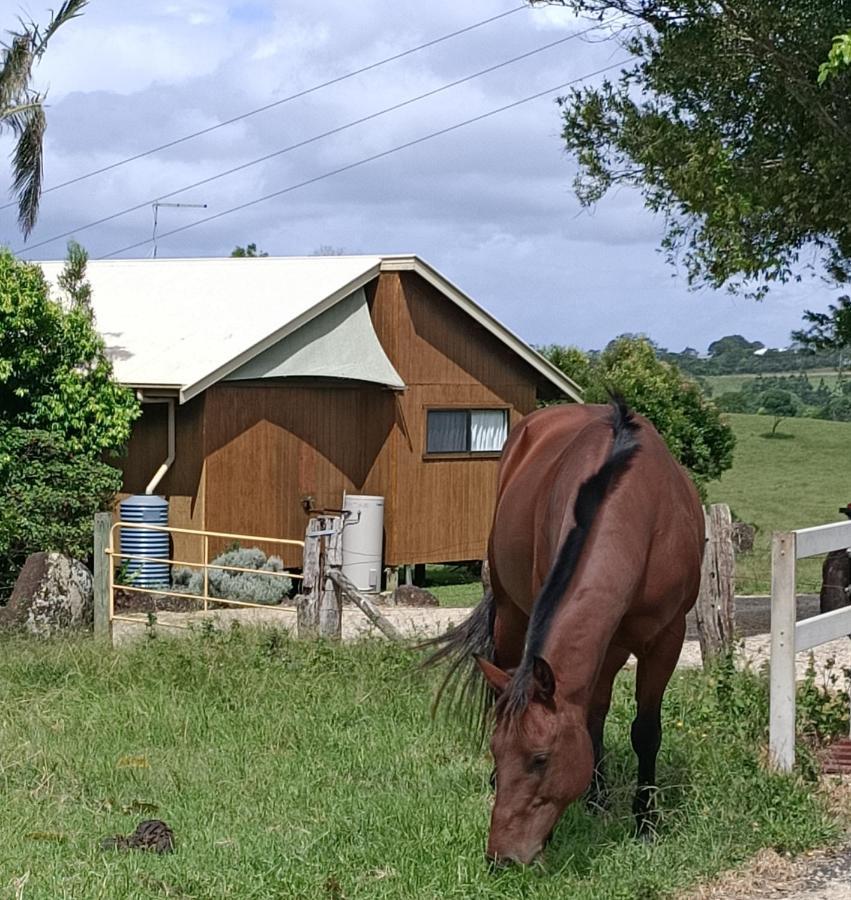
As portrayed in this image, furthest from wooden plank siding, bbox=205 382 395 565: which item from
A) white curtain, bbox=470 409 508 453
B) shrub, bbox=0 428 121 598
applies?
shrub, bbox=0 428 121 598

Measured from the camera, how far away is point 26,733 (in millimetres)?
8125

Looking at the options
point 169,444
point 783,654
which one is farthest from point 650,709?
point 169,444

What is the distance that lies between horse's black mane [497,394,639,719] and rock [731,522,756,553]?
19.8 metres

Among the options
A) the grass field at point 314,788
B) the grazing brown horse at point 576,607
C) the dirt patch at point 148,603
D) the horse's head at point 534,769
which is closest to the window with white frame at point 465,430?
the dirt patch at point 148,603

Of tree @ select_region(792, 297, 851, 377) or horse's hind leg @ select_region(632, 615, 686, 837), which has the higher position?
tree @ select_region(792, 297, 851, 377)

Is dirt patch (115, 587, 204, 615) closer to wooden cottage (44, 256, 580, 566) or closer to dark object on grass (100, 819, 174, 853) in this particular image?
wooden cottage (44, 256, 580, 566)

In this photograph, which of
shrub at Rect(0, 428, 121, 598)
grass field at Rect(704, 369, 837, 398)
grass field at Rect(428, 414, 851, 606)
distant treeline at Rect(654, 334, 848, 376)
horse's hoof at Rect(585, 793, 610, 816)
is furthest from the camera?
distant treeline at Rect(654, 334, 848, 376)

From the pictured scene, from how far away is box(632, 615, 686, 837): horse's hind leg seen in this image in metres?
6.47

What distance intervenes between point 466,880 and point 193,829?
1.41 metres

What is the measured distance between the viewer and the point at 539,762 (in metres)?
5.39

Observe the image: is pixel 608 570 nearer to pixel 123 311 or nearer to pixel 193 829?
pixel 193 829

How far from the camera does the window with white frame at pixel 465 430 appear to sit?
69.1 feet

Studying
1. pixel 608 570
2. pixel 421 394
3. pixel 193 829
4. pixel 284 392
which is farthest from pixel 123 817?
pixel 421 394

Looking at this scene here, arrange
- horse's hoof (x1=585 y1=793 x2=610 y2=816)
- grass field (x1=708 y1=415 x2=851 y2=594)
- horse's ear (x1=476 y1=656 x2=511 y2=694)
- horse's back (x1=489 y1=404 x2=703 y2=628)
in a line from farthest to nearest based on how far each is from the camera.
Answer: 1. grass field (x1=708 y1=415 x2=851 y2=594)
2. horse's hoof (x1=585 y1=793 x2=610 y2=816)
3. horse's back (x1=489 y1=404 x2=703 y2=628)
4. horse's ear (x1=476 y1=656 x2=511 y2=694)
